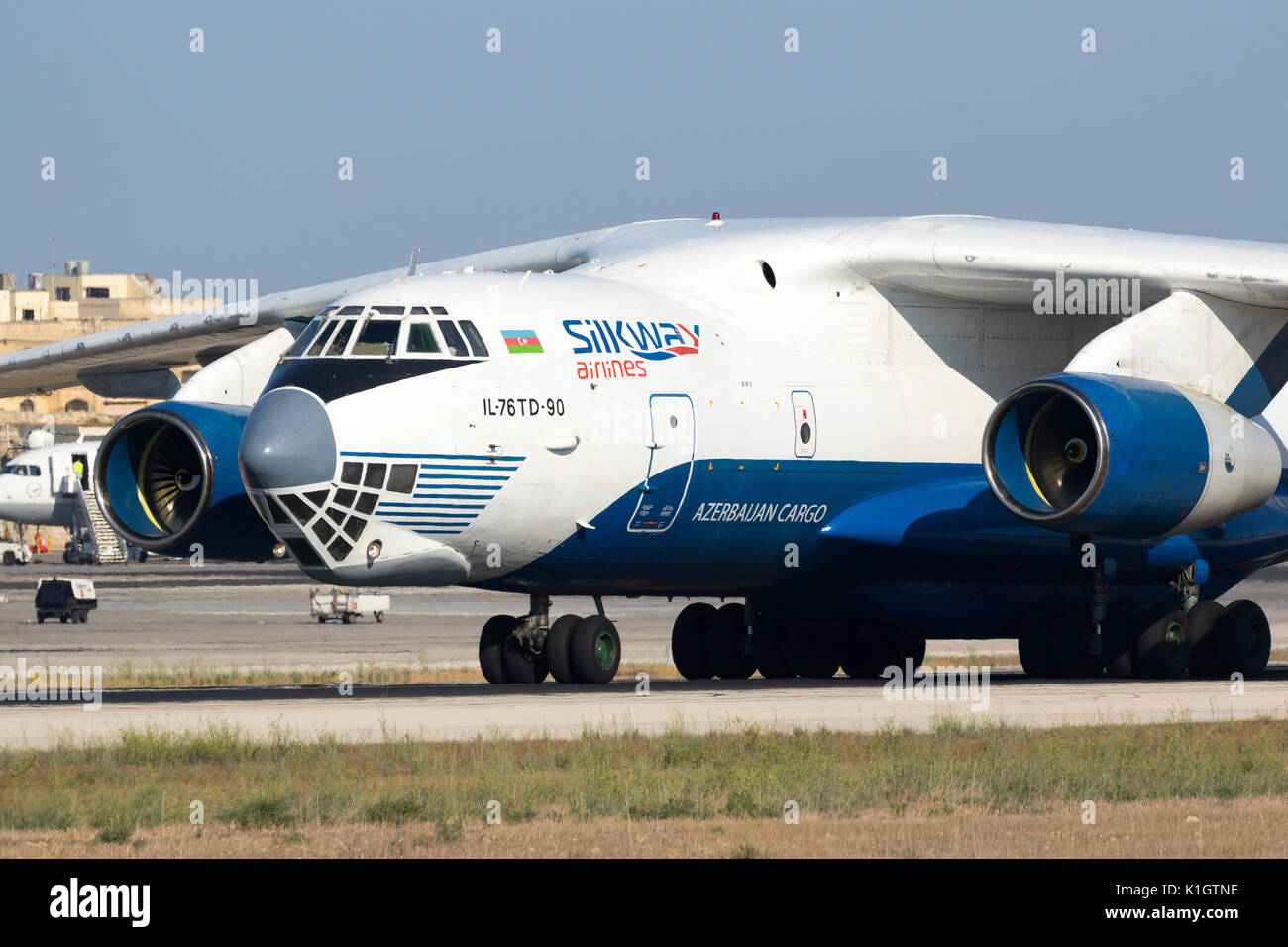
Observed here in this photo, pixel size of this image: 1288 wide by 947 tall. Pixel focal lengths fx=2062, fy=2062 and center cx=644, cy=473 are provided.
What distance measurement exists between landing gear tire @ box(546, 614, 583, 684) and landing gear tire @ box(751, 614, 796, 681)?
3.39 meters

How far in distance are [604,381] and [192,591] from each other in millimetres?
44412

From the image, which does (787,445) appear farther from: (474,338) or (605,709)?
(605,709)

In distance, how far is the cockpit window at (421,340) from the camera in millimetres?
18625

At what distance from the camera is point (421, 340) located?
18.7m

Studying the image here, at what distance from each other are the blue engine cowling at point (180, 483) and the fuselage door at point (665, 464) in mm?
4147

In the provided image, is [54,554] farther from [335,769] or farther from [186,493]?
[335,769]

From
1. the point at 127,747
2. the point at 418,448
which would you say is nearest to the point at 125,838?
the point at 127,747

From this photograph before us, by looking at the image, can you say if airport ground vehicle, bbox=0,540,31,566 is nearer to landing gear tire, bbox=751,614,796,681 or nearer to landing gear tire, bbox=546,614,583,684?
landing gear tire, bbox=751,614,796,681

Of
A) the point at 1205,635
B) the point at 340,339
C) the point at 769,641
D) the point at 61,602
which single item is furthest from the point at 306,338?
the point at 61,602

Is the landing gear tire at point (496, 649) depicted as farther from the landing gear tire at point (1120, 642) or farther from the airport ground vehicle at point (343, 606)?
the airport ground vehicle at point (343, 606)

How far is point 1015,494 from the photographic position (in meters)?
19.8

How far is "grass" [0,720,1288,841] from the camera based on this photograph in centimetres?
1139

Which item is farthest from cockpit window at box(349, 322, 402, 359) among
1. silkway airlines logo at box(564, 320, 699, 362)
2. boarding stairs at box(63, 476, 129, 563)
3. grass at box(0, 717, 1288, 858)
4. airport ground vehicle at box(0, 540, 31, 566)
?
airport ground vehicle at box(0, 540, 31, 566)

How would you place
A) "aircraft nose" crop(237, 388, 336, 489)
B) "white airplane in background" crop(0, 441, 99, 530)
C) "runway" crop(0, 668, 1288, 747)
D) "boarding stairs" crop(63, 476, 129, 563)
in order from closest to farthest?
"runway" crop(0, 668, 1288, 747) < "aircraft nose" crop(237, 388, 336, 489) < "boarding stairs" crop(63, 476, 129, 563) < "white airplane in background" crop(0, 441, 99, 530)
